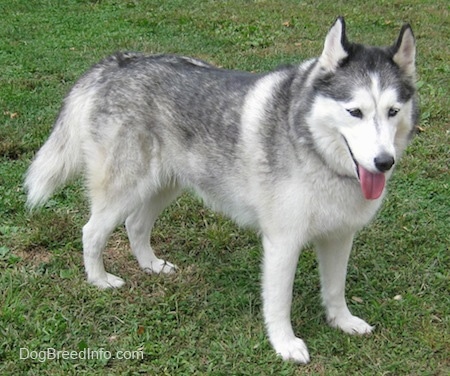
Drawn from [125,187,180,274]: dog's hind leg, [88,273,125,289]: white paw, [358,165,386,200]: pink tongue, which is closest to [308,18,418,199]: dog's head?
[358,165,386,200]: pink tongue

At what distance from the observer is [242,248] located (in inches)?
172

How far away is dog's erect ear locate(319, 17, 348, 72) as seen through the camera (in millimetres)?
2896

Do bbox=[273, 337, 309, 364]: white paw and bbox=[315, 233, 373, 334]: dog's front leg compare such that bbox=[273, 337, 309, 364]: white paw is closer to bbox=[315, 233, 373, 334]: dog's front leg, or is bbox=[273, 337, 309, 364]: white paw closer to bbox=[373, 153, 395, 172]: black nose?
bbox=[315, 233, 373, 334]: dog's front leg

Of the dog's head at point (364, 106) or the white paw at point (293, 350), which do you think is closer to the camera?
the dog's head at point (364, 106)

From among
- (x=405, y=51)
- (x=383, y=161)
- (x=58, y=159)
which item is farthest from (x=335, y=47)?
(x=58, y=159)

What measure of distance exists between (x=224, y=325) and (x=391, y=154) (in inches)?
57.4

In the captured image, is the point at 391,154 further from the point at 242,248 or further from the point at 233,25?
the point at 233,25

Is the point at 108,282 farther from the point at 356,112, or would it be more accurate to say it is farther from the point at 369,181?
the point at 356,112

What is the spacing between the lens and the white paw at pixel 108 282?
3.89m

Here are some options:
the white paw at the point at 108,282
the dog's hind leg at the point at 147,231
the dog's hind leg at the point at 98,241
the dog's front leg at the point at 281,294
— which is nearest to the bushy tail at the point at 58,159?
the dog's hind leg at the point at 98,241

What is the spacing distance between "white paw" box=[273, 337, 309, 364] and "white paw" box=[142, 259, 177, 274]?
3.19 feet

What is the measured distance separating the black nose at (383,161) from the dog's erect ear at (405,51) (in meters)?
0.51

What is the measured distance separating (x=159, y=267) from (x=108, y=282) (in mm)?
357

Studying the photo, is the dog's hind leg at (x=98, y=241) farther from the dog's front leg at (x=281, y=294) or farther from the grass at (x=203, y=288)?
the dog's front leg at (x=281, y=294)
